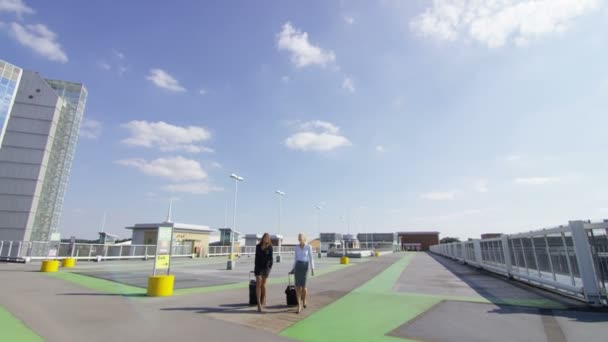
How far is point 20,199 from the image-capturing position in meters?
46.0

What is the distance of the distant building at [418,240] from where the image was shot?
103 meters

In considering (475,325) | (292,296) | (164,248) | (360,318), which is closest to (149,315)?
(292,296)

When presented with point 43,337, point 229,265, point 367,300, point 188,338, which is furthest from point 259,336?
point 229,265

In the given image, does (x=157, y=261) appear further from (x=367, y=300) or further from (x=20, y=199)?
(x=20, y=199)

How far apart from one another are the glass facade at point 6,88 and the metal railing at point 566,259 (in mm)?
60522

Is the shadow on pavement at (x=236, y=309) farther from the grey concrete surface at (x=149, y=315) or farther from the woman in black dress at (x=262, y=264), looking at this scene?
the woman in black dress at (x=262, y=264)

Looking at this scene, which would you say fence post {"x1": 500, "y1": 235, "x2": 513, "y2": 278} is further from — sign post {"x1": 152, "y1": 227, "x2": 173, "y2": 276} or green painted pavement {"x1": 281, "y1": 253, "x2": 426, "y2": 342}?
sign post {"x1": 152, "y1": 227, "x2": 173, "y2": 276}

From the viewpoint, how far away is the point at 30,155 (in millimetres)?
48000

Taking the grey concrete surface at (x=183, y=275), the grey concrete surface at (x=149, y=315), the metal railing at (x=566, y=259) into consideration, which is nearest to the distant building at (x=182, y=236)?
the grey concrete surface at (x=183, y=275)

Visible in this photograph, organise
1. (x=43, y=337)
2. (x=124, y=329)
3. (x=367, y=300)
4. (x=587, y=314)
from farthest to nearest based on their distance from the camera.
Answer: (x=367, y=300), (x=587, y=314), (x=124, y=329), (x=43, y=337)

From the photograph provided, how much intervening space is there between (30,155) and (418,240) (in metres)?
106

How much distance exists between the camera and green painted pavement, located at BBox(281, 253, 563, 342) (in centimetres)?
526

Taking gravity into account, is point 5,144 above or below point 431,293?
above

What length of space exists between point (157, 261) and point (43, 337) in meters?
4.84
